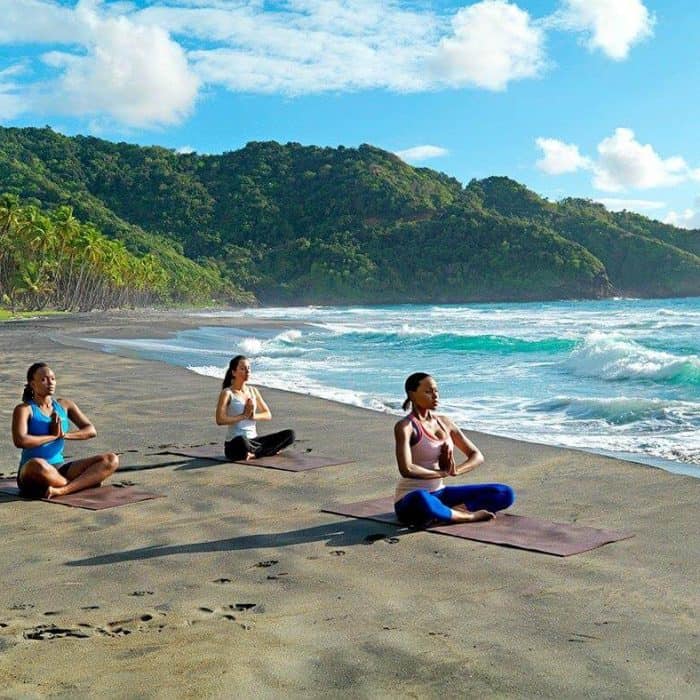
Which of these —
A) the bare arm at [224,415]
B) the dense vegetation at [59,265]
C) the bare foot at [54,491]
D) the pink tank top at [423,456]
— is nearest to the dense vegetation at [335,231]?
the dense vegetation at [59,265]

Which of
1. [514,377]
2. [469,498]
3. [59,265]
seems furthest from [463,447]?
[59,265]

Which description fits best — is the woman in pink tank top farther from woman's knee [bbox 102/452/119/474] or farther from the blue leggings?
woman's knee [bbox 102/452/119/474]

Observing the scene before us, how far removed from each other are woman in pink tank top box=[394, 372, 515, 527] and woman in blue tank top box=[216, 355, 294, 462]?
9.65 feet

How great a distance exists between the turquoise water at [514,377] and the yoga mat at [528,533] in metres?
3.42

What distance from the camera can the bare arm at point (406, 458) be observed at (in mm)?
6246

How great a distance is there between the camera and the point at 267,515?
23.1 ft

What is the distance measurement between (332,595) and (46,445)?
3369 millimetres

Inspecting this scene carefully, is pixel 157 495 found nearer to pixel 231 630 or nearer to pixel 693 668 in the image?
pixel 231 630

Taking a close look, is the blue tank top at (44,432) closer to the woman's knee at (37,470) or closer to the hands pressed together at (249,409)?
the woman's knee at (37,470)

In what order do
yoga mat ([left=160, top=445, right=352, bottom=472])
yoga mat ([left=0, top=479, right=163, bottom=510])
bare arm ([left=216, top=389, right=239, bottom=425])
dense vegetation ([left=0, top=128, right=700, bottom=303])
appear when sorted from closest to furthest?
1. yoga mat ([left=0, top=479, right=163, bottom=510])
2. yoga mat ([left=160, top=445, right=352, bottom=472])
3. bare arm ([left=216, top=389, right=239, bottom=425])
4. dense vegetation ([left=0, top=128, right=700, bottom=303])

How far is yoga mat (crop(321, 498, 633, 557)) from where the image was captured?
586 centimetres

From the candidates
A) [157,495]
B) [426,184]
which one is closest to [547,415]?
[157,495]

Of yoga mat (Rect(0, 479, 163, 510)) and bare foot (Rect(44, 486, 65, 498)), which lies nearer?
yoga mat (Rect(0, 479, 163, 510))

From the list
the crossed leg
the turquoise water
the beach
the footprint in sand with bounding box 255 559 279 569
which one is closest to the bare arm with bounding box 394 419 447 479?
the beach
